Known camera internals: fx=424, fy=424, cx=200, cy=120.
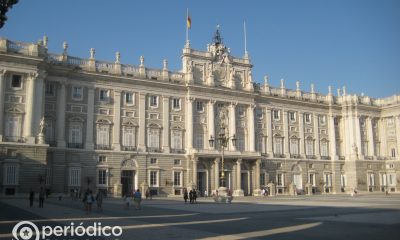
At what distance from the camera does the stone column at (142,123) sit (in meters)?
52.3

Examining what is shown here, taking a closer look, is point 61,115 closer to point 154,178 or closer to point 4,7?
point 154,178

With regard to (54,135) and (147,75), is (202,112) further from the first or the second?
(54,135)

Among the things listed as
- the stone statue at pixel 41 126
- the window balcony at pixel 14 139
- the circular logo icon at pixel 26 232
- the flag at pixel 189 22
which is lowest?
the circular logo icon at pixel 26 232

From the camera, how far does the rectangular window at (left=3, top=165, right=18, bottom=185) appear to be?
137ft

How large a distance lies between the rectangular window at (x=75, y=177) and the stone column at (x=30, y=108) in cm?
621

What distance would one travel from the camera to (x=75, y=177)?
47719mm

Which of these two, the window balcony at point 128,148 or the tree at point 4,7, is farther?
the window balcony at point 128,148

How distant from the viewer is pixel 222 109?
58.9 m

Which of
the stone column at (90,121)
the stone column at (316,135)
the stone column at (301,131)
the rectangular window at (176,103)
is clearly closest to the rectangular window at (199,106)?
the rectangular window at (176,103)

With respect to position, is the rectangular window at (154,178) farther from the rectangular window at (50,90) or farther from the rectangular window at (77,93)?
the rectangular window at (50,90)

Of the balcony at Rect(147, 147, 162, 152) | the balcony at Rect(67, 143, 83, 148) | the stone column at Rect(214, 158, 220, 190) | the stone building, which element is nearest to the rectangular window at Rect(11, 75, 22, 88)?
the stone building

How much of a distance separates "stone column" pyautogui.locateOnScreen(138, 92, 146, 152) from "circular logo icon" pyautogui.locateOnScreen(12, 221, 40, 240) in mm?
35035

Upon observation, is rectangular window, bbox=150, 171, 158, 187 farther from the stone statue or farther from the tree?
the tree

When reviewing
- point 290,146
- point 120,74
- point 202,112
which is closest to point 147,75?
point 120,74
